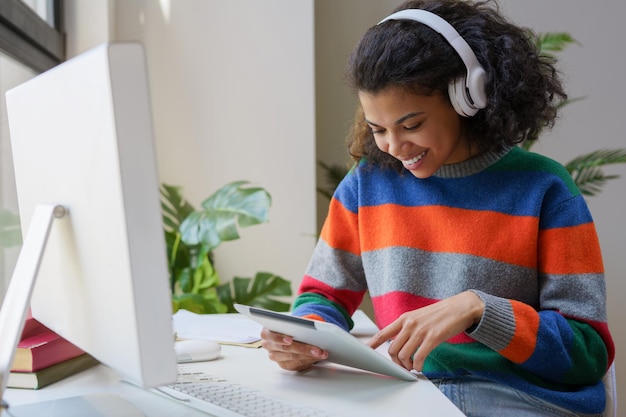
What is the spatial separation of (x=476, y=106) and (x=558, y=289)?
1.10 feet

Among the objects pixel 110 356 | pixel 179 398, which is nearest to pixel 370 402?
pixel 179 398

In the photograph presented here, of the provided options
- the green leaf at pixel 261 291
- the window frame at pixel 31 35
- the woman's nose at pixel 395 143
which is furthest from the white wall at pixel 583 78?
the woman's nose at pixel 395 143

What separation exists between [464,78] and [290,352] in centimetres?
54

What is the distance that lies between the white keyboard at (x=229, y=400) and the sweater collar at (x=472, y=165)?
1.95 ft

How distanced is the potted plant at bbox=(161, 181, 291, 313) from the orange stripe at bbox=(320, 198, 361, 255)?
0.67m

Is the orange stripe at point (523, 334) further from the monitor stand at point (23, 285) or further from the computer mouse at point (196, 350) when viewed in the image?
the monitor stand at point (23, 285)

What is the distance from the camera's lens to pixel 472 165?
132cm

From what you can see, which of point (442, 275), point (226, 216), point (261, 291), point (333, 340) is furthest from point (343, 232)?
point (261, 291)

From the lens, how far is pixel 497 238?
125cm

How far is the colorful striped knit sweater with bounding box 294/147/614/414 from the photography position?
1.12 meters

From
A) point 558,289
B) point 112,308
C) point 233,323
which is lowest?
point 233,323

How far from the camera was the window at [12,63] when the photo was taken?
1658 millimetres

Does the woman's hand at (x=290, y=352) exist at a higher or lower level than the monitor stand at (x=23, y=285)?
lower

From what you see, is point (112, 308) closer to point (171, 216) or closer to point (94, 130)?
point (94, 130)
